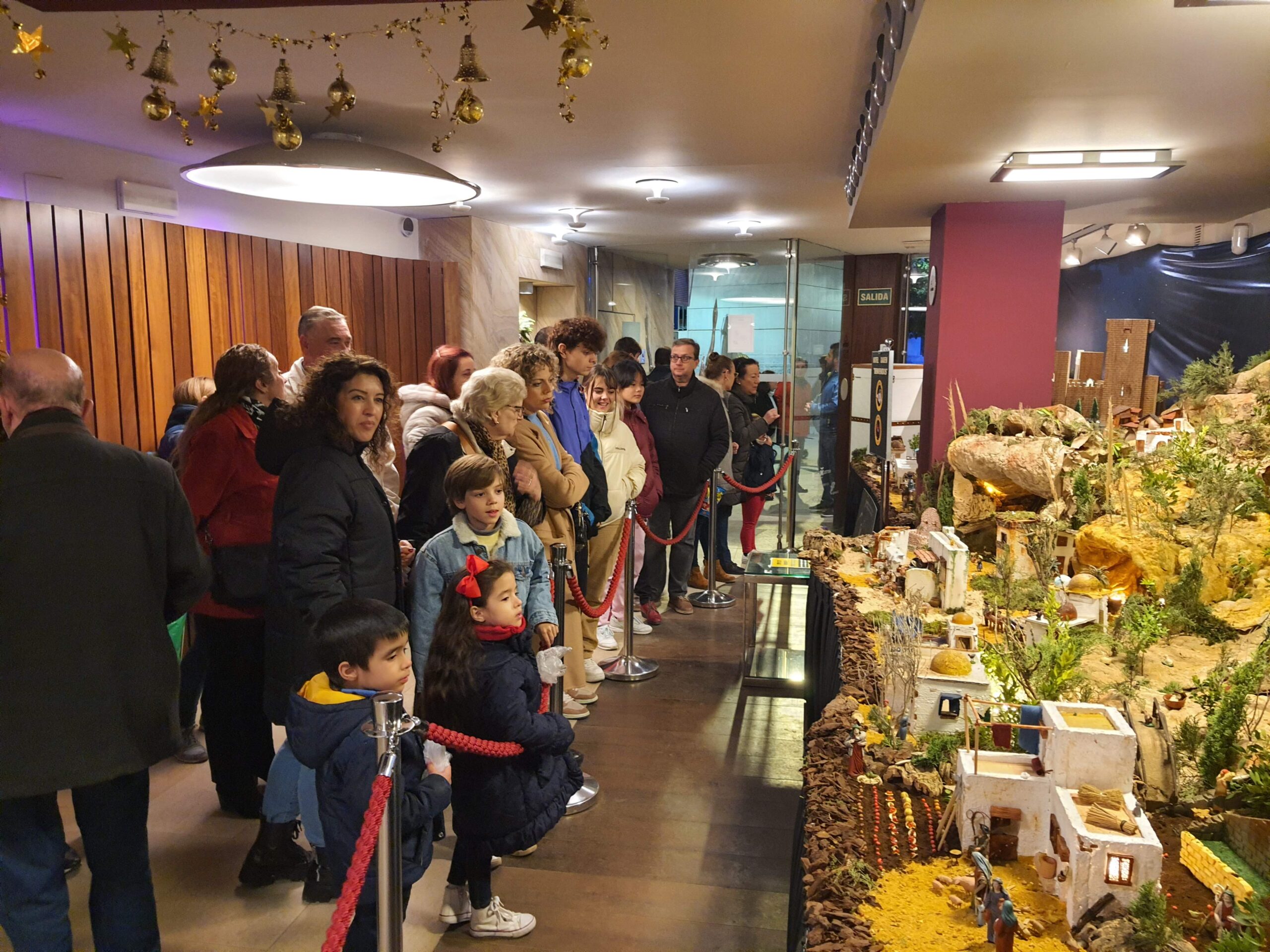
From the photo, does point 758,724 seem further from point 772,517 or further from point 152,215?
point 772,517

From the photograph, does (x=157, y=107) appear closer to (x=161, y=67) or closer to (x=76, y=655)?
(x=161, y=67)

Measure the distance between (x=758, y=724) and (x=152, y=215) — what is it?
449 centimetres

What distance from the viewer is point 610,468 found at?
4.96 meters

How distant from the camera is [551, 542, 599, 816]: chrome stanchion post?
11.1ft

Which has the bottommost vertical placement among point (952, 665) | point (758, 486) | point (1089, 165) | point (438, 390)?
point (758, 486)

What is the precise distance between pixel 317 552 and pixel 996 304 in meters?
4.67

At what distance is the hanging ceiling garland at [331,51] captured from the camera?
2047mm

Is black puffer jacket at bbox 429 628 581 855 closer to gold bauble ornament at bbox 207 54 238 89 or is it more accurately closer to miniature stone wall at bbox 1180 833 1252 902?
miniature stone wall at bbox 1180 833 1252 902

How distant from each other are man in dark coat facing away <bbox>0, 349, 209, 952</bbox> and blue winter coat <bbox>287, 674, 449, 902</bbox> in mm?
420

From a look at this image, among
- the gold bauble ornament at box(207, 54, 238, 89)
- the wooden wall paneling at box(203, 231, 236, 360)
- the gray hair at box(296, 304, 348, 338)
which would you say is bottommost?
the gray hair at box(296, 304, 348, 338)

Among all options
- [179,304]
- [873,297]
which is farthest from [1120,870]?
[873,297]

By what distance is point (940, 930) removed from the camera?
5.59 ft

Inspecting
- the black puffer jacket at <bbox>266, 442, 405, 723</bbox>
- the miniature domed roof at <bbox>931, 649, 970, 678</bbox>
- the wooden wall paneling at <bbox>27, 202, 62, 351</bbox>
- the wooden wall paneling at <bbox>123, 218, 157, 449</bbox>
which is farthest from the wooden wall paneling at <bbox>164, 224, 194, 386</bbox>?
the miniature domed roof at <bbox>931, 649, 970, 678</bbox>

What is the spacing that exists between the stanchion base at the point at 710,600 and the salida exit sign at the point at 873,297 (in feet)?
20.5
